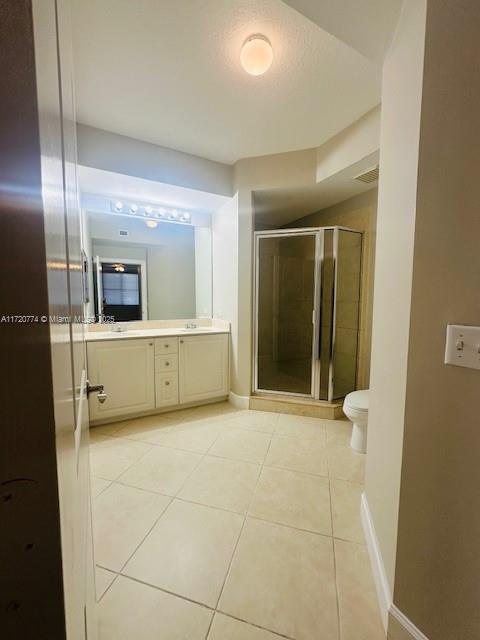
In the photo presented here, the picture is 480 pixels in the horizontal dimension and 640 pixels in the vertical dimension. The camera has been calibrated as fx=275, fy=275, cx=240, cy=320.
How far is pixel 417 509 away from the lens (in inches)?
36.5

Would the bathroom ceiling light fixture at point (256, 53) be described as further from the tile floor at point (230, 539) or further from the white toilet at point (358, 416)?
the tile floor at point (230, 539)

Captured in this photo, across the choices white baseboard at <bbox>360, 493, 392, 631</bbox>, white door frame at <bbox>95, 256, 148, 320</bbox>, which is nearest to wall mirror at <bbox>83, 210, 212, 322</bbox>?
white door frame at <bbox>95, 256, 148, 320</bbox>

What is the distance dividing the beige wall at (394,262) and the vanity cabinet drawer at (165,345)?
2001 mm

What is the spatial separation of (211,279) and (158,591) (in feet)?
9.13

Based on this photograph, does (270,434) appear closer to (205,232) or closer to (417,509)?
(417,509)

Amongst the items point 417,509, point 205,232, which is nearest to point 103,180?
point 205,232

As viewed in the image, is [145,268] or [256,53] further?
[145,268]

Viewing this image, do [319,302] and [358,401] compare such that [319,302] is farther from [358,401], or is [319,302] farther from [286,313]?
[358,401]

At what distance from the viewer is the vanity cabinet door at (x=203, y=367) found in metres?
2.90

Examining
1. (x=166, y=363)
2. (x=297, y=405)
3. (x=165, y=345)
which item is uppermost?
(x=165, y=345)

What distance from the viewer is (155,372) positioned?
2.75 metres

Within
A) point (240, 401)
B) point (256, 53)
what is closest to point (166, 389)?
point (240, 401)

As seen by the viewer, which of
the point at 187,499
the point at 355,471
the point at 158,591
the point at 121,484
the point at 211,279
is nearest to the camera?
the point at 158,591

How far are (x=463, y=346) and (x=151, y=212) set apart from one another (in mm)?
3106
